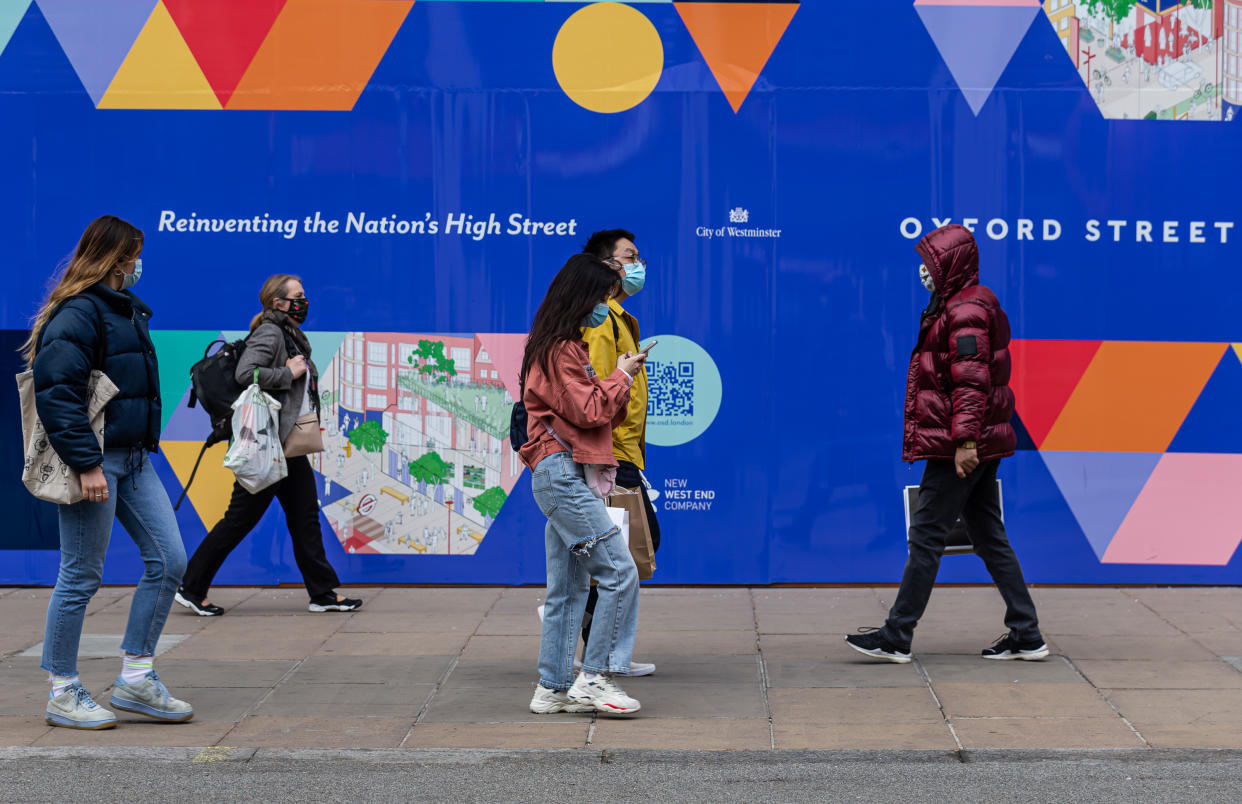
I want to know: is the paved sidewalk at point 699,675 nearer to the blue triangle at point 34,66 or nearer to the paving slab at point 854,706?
the paving slab at point 854,706

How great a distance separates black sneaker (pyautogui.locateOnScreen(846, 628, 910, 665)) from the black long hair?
2.08 m

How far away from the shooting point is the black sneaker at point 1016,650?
621 cm

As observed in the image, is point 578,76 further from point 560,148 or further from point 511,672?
point 511,672

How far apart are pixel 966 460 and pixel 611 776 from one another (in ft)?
7.59

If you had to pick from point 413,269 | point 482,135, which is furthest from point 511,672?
point 482,135

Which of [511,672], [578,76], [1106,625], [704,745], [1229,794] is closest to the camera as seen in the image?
[1229,794]

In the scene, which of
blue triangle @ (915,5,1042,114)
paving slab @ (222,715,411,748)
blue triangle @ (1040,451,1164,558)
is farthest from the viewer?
blue triangle @ (1040,451,1164,558)

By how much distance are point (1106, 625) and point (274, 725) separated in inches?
166

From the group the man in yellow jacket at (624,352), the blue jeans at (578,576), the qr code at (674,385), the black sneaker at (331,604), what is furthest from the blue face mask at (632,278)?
the black sneaker at (331,604)

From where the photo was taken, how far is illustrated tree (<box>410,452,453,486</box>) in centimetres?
812

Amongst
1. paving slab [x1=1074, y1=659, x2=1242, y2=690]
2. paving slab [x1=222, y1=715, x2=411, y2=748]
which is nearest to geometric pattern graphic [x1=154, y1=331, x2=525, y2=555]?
paving slab [x1=222, y1=715, x2=411, y2=748]

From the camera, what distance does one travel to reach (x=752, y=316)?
26.1ft

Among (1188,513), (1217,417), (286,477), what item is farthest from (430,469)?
(1217,417)

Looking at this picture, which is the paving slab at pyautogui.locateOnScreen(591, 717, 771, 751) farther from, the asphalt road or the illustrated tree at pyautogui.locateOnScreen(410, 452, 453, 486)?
the illustrated tree at pyautogui.locateOnScreen(410, 452, 453, 486)
